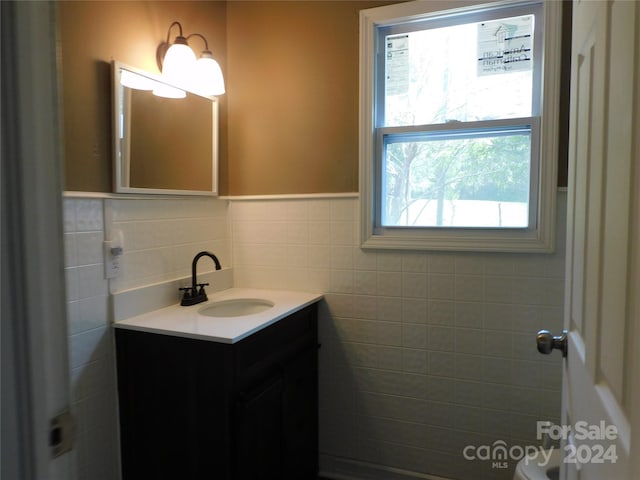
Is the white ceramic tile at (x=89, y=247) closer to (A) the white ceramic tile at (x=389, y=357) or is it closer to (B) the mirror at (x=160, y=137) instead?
(B) the mirror at (x=160, y=137)

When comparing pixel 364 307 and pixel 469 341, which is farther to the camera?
pixel 364 307

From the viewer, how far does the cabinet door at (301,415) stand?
186 centimetres

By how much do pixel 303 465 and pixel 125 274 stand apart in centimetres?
118

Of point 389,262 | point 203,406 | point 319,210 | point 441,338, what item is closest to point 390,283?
point 389,262

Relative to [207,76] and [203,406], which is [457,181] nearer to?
[207,76]

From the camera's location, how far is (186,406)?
61.4 inches

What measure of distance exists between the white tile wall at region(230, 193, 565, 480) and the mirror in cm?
35

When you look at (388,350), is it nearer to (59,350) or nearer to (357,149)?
(357,149)

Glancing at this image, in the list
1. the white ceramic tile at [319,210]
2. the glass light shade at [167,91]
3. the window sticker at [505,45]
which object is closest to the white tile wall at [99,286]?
the glass light shade at [167,91]

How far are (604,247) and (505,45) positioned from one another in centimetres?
147

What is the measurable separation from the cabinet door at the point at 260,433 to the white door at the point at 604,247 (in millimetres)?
1000

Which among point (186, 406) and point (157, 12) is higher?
point (157, 12)

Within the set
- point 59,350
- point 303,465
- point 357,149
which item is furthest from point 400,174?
point 59,350

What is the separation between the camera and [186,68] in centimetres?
188
